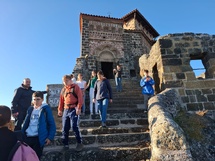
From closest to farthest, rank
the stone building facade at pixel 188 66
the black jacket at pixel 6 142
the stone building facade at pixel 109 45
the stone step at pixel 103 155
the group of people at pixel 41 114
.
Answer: the black jacket at pixel 6 142
the group of people at pixel 41 114
the stone step at pixel 103 155
the stone building facade at pixel 188 66
the stone building facade at pixel 109 45

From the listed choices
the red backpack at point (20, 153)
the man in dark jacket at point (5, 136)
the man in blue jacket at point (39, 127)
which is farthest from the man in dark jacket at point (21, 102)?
the red backpack at point (20, 153)

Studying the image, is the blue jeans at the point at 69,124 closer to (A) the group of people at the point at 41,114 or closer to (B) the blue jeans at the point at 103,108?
(A) the group of people at the point at 41,114

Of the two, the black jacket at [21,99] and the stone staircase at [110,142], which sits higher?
the black jacket at [21,99]

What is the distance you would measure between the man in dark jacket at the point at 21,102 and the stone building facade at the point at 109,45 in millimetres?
12631

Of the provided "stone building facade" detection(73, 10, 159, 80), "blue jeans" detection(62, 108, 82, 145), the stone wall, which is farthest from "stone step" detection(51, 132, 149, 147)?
"stone building facade" detection(73, 10, 159, 80)

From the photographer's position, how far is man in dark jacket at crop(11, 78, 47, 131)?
14.8 ft

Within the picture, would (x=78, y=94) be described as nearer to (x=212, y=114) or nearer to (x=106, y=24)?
(x=212, y=114)

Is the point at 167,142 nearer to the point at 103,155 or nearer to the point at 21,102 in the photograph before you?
the point at 103,155

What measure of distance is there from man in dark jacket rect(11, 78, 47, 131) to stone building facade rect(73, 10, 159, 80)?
12.6m

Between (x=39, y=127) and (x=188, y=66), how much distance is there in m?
4.96

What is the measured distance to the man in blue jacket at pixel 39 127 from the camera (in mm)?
2988

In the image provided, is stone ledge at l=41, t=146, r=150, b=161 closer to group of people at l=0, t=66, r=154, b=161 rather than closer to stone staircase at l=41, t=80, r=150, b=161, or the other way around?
stone staircase at l=41, t=80, r=150, b=161

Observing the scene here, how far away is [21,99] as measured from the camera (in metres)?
4.68

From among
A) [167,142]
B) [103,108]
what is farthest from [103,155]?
[103,108]
